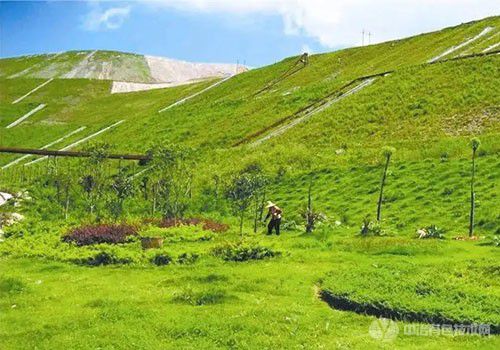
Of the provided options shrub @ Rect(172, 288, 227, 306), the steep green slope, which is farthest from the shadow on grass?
the steep green slope

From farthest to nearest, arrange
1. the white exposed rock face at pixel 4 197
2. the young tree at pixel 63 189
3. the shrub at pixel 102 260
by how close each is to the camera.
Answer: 1. the white exposed rock face at pixel 4 197
2. the young tree at pixel 63 189
3. the shrub at pixel 102 260

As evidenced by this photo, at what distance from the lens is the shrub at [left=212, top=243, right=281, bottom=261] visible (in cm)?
2566

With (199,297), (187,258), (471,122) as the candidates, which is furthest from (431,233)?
(471,122)

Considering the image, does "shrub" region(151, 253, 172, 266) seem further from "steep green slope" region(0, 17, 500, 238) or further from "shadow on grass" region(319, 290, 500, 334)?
"steep green slope" region(0, 17, 500, 238)

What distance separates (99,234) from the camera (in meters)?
31.4

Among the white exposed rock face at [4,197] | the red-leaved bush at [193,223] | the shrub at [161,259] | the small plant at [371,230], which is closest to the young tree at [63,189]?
the white exposed rock face at [4,197]

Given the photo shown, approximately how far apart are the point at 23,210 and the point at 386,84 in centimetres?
4762

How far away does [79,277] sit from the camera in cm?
2305

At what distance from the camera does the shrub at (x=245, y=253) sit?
25.7 metres

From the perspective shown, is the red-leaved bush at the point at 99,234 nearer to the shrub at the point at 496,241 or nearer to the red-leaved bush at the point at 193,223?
the red-leaved bush at the point at 193,223

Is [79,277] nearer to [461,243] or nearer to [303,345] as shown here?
[303,345]

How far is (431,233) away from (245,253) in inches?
400

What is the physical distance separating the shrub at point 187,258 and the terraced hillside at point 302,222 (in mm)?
71

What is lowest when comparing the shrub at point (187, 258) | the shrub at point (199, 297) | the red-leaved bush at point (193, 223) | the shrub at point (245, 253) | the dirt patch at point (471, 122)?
the shrub at point (199, 297)
